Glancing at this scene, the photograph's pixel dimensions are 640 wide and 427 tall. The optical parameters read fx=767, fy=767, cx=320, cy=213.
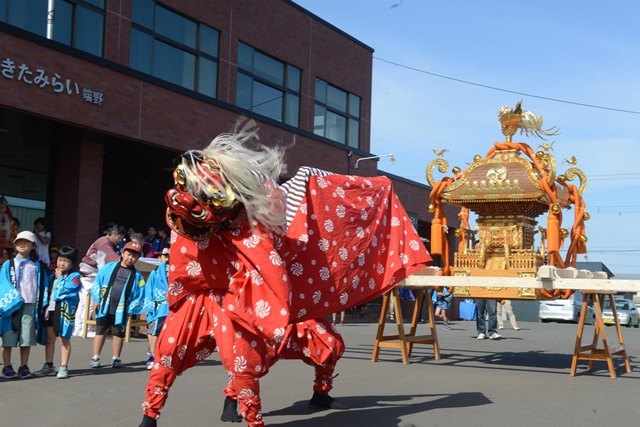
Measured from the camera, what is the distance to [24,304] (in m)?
8.15

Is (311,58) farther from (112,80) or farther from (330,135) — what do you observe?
(112,80)

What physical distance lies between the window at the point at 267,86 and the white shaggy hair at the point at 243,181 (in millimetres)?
15537

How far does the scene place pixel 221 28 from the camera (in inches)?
770

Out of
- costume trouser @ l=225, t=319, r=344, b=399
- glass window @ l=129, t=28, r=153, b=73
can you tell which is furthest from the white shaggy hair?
glass window @ l=129, t=28, r=153, b=73

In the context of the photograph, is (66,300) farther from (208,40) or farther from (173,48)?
(208,40)

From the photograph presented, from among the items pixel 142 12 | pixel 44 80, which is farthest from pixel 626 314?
pixel 44 80

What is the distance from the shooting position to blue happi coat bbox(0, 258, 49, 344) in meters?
7.95

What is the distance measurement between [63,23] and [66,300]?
903 cm

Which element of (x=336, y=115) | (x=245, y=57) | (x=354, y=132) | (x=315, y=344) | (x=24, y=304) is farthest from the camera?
(x=354, y=132)

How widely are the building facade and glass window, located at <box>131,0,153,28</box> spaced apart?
0.07ft

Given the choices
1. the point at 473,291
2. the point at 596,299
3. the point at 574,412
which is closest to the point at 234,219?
the point at 574,412

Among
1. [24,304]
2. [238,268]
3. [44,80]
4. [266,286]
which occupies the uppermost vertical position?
[44,80]

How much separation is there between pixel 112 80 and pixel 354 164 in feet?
33.4

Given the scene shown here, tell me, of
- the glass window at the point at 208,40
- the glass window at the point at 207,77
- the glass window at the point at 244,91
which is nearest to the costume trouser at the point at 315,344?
the glass window at the point at 207,77
